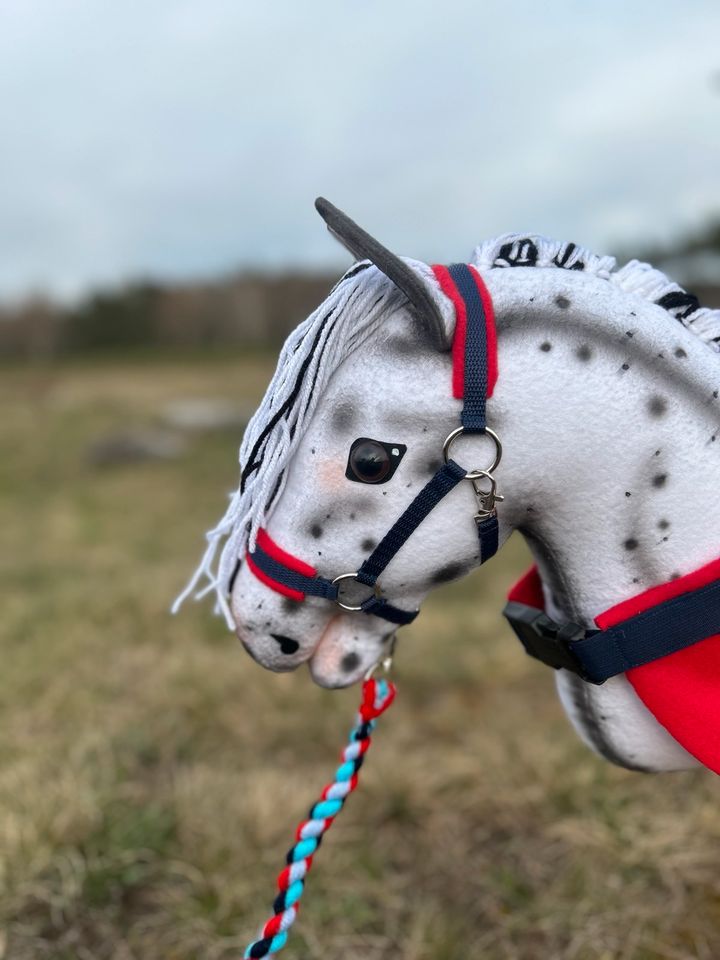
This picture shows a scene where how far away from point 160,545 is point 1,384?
51.4 feet

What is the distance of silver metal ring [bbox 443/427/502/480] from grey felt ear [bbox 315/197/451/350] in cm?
12

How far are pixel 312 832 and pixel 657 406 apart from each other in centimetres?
96

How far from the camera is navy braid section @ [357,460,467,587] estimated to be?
4.02 ft

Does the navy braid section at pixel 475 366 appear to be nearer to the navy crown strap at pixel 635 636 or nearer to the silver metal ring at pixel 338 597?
the silver metal ring at pixel 338 597

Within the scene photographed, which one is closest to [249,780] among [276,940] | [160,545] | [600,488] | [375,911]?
[375,911]

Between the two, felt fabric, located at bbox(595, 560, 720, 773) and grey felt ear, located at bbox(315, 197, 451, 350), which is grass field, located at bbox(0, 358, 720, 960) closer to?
felt fabric, located at bbox(595, 560, 720, 773)

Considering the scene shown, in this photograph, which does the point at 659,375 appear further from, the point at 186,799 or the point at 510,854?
the point at 186,799

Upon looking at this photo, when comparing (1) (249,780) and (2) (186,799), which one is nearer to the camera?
(2) (186,799)

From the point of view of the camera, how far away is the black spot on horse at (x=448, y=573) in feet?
4.32

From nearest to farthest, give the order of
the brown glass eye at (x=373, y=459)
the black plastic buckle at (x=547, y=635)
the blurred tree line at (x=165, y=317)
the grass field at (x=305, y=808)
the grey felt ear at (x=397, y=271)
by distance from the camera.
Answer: the grey felt ear at (x=397, y=271) < the brown glass eye at (x=373, y=459) < the black plastic buckle at (x=547, y=635) < the grass field at (x=305, y=808) < the blurred tree line at (x=165, y=317)

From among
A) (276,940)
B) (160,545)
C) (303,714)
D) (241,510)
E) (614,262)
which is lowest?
(160,545)

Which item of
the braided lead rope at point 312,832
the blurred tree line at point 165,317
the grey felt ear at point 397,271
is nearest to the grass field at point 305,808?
the braided lead rope at point 312,832

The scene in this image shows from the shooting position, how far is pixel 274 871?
2438 millimetres

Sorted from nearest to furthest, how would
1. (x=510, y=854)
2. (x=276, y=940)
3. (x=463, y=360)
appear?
1. (x=463, y=360)
2. (x=276, y=940)
3. (x=510, y=854)
